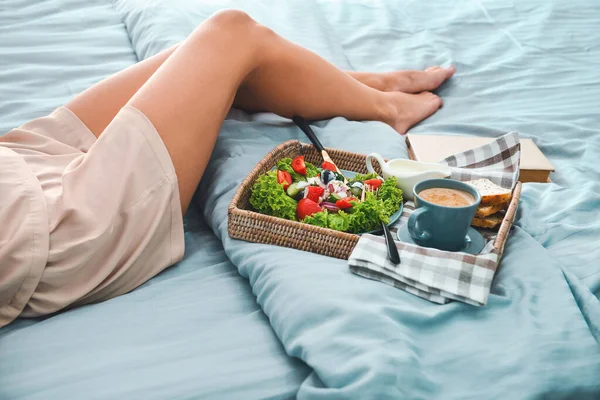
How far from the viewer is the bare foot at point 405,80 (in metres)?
1.40

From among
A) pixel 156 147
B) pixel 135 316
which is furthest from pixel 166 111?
pixel 135 316

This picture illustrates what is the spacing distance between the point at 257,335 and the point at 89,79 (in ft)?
2.90

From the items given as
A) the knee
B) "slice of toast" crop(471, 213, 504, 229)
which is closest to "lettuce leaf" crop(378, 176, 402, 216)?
"slice of toast" crop(471, 213, 504, 229)

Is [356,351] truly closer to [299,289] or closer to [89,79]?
[299,289]

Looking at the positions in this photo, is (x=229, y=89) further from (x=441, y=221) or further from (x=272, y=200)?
(x=441, y=221)

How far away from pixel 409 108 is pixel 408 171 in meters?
0.46

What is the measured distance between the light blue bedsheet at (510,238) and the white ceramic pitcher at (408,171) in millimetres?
144

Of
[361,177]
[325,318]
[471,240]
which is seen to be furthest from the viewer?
[361,177]

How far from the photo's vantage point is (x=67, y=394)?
636 mm

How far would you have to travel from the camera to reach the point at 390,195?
33.3 inches

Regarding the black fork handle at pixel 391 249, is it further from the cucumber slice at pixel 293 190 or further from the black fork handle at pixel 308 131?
the black fork handle at pixel 308 131

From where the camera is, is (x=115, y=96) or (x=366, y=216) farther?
(x=115, y=96)

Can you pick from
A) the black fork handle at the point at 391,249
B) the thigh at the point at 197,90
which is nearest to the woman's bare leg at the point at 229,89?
the thigh at the point at 197,90

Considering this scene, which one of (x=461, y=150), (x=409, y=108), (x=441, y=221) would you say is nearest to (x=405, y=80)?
(x=409, y=108)
